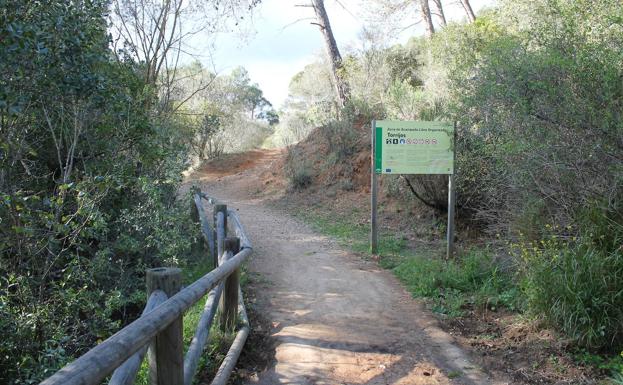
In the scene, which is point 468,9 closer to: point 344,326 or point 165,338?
point 344,326

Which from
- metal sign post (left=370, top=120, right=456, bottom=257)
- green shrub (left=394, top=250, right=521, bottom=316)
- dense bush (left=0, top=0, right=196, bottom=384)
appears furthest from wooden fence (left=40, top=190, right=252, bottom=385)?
metal sign post (left=370, top=120, right=456, bottom=257)

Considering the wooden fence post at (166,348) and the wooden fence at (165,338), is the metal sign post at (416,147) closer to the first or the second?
the wooden fence at (165,338)

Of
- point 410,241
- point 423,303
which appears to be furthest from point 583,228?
point 410,241

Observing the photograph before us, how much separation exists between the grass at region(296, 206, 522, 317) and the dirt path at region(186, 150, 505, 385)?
0.82ft

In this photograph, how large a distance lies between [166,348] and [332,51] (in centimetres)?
1769

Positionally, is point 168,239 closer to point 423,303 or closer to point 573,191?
point 423,303

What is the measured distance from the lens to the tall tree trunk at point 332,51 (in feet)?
62.5

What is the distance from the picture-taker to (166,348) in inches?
129

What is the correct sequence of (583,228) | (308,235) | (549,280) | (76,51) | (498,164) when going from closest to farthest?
(549,280)
(583,228)
(76,51)
(498,164)
(308,235)

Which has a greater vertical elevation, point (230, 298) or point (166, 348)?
point (166, 348)

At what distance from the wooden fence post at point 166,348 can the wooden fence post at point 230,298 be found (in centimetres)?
185

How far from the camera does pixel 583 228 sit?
520 cm

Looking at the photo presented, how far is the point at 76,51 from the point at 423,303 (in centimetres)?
506

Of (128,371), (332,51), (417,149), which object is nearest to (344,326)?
(128,371)
